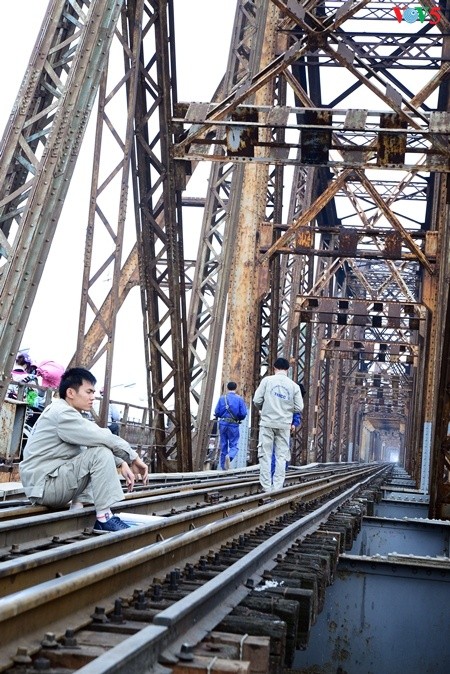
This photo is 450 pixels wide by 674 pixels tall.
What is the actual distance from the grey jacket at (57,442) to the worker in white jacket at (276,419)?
4.99 m

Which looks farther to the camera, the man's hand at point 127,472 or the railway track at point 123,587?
the man's hand at point 127,472

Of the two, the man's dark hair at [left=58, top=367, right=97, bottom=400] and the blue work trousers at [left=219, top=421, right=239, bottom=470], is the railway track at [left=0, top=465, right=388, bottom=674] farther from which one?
the blue work trousers at [left=219, top=421, right=239, bottom=470]

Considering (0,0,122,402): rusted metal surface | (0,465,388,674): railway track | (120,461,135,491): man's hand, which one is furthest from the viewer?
(0,0,122,402): rusted metal surface

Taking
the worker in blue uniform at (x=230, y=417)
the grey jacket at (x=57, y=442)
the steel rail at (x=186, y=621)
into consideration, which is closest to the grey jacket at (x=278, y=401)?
the worker in blue uniform at (x=230, y=417)

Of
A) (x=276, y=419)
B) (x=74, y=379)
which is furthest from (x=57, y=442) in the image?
(x=276, y=419)

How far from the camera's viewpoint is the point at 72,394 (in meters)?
6.00

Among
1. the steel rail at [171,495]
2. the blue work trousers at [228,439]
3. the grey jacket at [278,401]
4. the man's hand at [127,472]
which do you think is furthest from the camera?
the blue work trousers at [228,439]

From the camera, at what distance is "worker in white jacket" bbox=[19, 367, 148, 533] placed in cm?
577

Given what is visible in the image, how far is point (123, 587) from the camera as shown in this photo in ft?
13.9

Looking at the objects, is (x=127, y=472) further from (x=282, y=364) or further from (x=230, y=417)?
(x=230, y=417)

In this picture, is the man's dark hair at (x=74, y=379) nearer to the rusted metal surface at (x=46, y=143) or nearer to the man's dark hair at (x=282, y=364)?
the rusted metal surface at (x=46, y=143)

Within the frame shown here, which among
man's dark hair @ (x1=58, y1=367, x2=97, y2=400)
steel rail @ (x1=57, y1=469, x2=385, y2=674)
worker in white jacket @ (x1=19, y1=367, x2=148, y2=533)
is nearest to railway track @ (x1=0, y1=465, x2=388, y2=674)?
steel rail @ (x1=57, y1=469, x2=385, y2=674)

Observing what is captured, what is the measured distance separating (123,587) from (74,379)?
198 cm

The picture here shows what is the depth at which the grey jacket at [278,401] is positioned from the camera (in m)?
10.8
